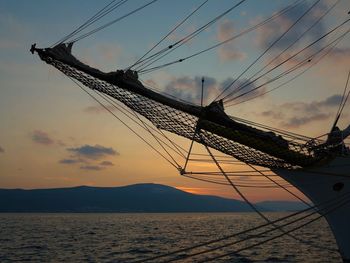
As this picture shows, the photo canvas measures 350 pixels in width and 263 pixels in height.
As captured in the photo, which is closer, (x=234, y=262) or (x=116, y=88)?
(x=116, y=88)

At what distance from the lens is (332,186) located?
52.2ft

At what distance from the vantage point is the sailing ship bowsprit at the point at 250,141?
42.7 ft

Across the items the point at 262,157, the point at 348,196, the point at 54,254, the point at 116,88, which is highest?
the point at 116,88

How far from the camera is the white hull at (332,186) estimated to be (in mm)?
15594

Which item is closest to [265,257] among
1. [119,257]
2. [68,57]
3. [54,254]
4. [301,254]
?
[301,254]

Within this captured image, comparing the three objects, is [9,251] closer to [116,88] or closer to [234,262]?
[234,262]

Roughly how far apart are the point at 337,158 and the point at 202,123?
510 centimetres

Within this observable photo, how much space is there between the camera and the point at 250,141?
46.2ft

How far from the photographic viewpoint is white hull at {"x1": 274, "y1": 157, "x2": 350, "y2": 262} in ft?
51.2

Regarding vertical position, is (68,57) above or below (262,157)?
above

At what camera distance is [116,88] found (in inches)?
520

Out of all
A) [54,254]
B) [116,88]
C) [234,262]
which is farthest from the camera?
[54,254]

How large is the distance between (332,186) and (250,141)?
391cm

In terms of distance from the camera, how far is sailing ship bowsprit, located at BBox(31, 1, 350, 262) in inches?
512
